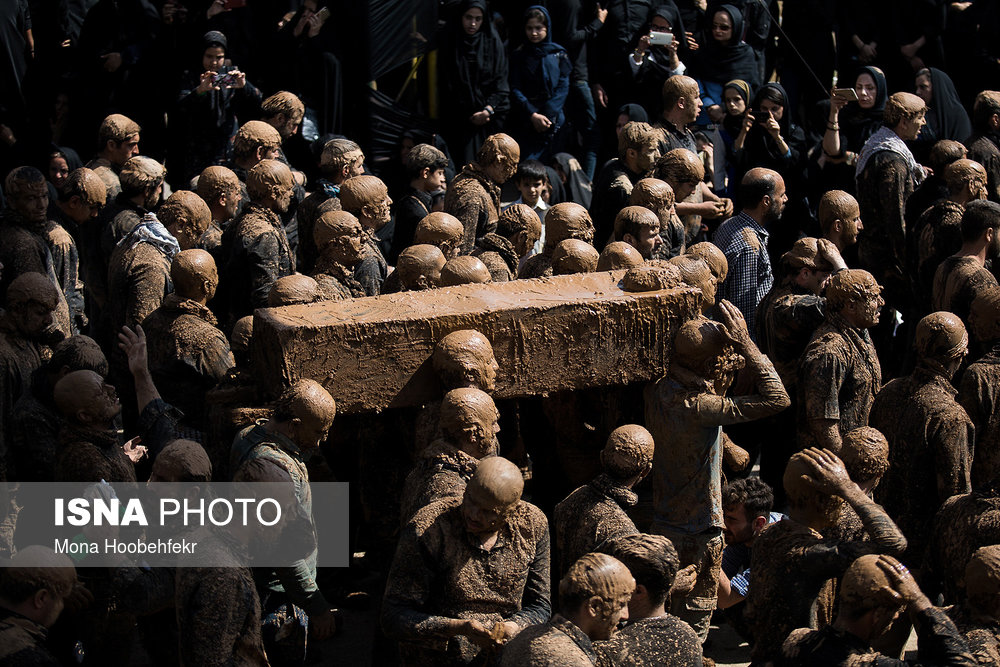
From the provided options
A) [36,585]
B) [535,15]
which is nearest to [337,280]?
[36,585]

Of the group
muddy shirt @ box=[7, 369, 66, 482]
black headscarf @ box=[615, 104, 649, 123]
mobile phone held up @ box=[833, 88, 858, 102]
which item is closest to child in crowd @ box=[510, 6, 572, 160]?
black headscarf @ box=[615, 104, 649, 123]

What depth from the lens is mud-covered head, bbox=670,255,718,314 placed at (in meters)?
7.37

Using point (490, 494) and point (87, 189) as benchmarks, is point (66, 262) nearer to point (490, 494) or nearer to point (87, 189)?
point (87, 189)

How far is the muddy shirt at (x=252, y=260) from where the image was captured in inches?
337

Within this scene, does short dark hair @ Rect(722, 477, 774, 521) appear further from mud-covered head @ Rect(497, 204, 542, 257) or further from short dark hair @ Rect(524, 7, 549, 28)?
short dark hair @ Rect(524, 7, 549, 28)

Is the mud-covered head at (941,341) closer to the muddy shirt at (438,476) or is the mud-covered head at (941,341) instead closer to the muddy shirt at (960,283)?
the muddy shirt at (960,283)

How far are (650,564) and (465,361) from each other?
163 cm

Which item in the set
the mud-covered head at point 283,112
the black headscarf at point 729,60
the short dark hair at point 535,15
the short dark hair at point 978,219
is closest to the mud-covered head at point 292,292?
the mud-covered head at point 283,112

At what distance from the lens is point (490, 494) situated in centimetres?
543

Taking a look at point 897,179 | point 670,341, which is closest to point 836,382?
point 670,341

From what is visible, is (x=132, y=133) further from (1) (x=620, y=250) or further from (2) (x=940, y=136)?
(2) (x=940, y=136)

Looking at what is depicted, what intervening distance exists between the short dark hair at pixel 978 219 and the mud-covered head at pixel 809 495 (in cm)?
370

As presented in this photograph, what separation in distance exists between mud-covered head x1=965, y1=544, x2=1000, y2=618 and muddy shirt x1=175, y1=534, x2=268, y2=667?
297 centimetres

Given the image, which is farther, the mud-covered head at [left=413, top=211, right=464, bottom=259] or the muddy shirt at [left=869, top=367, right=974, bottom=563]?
the mud-covered head at [left=413, top=211, right=464, bottom=259]
